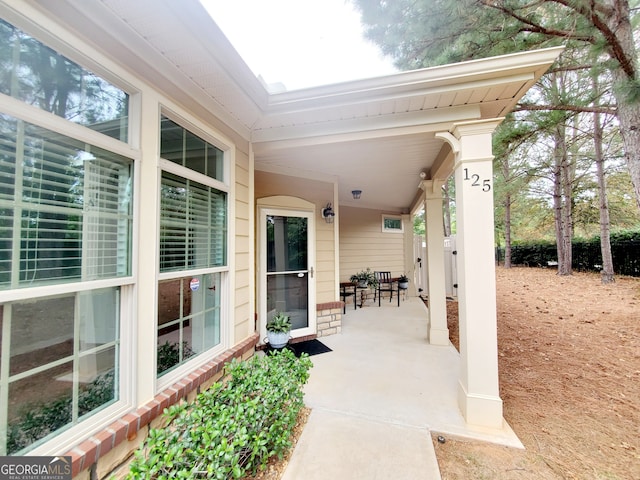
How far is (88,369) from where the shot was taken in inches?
53.9

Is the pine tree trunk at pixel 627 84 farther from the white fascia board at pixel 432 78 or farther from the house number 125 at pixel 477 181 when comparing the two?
the house number 125 at pixel 477 181

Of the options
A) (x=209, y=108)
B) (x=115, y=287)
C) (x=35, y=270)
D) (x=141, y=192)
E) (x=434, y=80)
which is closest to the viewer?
(x=35, y=270)

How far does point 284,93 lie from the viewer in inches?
90.9

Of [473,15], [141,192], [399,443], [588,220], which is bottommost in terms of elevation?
[399,443]

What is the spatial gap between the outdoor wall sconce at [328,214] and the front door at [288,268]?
270 mm

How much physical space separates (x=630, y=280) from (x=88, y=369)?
39.4ft

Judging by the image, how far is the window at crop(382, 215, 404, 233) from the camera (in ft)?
24.1

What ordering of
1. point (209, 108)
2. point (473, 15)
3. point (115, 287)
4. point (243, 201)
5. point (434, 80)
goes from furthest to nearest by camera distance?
point (473, 15) < point (243, 201) < point (209, 108) < point (434, 80) < point (115, 287)

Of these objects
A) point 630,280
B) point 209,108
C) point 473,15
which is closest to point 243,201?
point 209,108

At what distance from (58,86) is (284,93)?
5.03ft

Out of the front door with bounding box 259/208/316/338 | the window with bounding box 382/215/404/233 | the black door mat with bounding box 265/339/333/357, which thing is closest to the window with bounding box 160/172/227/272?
the front door with bounding box 259/208/316/338

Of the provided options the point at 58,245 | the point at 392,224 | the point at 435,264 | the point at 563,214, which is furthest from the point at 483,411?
the point at 563,214

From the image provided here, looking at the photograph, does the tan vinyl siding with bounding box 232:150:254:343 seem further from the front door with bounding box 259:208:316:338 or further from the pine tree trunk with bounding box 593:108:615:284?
the pine tree trunk with bounding box 593:108:615:284

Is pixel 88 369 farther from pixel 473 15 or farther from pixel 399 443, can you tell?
pixel 473 15
